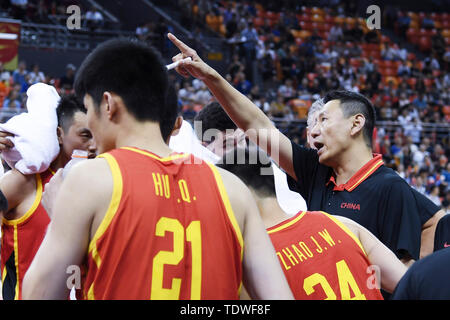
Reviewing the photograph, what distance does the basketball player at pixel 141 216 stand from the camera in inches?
63.1

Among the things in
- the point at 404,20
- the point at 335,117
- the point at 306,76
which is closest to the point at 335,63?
the point at 306,76

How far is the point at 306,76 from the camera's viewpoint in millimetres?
18000

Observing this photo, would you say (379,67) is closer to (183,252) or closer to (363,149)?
(363,149)

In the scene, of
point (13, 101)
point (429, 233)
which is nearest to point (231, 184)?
point (429, 233)

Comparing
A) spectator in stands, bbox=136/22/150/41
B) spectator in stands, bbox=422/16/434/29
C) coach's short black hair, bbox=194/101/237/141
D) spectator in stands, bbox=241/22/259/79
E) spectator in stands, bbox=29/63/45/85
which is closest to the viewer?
coach's short black hair, bbox=194/101/237/141

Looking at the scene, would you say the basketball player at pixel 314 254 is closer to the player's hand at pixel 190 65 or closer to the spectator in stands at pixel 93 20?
the player's hand at pixel 190 65

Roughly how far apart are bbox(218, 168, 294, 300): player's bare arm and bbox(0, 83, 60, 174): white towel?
117 cm

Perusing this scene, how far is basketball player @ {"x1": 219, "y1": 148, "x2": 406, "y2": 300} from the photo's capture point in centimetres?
221

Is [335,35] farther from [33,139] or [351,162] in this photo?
[33,139]

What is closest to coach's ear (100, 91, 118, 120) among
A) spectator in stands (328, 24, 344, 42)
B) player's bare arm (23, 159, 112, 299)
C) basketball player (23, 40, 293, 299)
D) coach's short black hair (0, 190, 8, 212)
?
basketball player (23, 40, 293, 299)

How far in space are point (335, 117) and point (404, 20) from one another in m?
20.7

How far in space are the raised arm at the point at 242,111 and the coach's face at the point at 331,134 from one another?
0.17 metres

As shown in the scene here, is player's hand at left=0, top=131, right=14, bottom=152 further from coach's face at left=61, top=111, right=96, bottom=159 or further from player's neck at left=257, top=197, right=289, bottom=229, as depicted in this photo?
player's neck at left=257, top=197, right=289, bottom=229

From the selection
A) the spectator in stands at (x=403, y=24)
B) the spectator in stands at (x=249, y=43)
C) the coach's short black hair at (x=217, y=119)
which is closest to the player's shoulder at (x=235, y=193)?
the coach's short black hair at (x=217, y=119)
